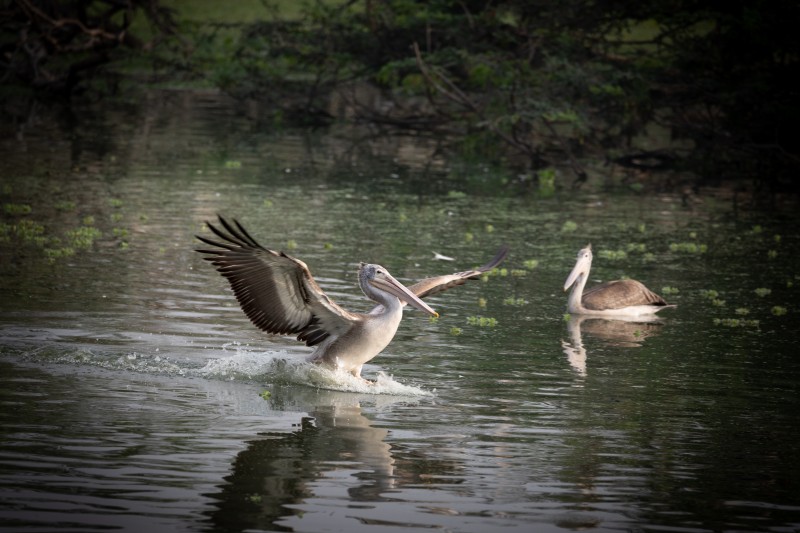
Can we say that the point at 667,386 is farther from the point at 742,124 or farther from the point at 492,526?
the point at 742,124

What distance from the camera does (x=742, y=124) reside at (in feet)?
90.5

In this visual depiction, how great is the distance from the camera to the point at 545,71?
94.4 ft

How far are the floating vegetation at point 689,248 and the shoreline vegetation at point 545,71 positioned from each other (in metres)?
7.50

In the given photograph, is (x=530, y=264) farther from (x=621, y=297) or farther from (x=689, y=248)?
(x=689, y=248)

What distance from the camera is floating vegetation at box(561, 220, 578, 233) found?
1939cm

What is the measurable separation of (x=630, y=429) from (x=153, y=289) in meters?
6.14

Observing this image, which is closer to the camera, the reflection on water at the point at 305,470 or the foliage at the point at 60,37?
the reflection on water at the point at 305,470

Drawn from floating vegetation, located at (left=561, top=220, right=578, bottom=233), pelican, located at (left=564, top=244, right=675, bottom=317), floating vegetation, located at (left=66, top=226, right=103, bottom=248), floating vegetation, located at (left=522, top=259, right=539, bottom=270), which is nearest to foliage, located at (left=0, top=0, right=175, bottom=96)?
floating vegetation, located at (left=66, top=226, right=103, bottom=248)

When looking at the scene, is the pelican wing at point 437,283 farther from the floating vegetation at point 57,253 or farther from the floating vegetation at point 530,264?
the floating vegetation at point 57,253

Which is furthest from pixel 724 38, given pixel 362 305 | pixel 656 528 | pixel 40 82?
pixel 656 528

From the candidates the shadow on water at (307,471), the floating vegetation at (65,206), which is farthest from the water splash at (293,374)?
the floating vegetation at (65,206)

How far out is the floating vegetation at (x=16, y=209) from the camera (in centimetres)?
1762

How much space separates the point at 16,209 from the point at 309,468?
11020 mm

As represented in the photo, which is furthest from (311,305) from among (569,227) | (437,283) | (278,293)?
(569,227)
